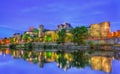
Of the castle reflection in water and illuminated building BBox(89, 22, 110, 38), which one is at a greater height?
illuminated building BBox(89, 22, 110, 38)

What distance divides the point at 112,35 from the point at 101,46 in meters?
8.36

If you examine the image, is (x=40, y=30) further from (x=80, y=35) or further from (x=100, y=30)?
(x=80, y=35)

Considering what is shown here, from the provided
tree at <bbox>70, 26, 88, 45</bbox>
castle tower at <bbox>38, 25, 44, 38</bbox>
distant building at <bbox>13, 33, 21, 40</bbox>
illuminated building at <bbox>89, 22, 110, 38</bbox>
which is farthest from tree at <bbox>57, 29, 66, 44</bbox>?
distant building at <bbox>13, 33, 21, 40</bbox>

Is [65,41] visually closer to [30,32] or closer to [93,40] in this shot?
[93,40]

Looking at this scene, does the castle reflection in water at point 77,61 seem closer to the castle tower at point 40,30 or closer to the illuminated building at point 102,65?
the illuminated building at point 102,65

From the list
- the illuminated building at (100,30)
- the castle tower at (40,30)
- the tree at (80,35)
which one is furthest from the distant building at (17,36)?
the tree at (80,35)

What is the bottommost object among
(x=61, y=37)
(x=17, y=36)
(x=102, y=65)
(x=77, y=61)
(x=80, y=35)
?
(x=102, y=65)

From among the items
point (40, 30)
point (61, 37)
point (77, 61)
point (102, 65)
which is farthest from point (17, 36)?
point (102, 65)

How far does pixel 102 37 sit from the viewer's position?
108562 millimetres

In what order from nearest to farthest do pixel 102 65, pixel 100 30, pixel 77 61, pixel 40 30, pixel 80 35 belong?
1. pixel 102 65
2. pixel 77 61
3. pixel 80 35
4. pixel 100 30
5. pixel 40 30

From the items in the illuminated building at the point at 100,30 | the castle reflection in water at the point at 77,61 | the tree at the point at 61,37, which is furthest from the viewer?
the tree at the point at 61,37

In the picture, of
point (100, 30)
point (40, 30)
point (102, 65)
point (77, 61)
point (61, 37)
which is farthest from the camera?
point (40, 30)

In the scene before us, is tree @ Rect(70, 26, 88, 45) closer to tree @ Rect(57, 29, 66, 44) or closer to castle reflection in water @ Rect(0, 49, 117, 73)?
tree @ Rect(57, 29, 66, 44)

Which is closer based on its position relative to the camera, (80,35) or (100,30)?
(80,35)
